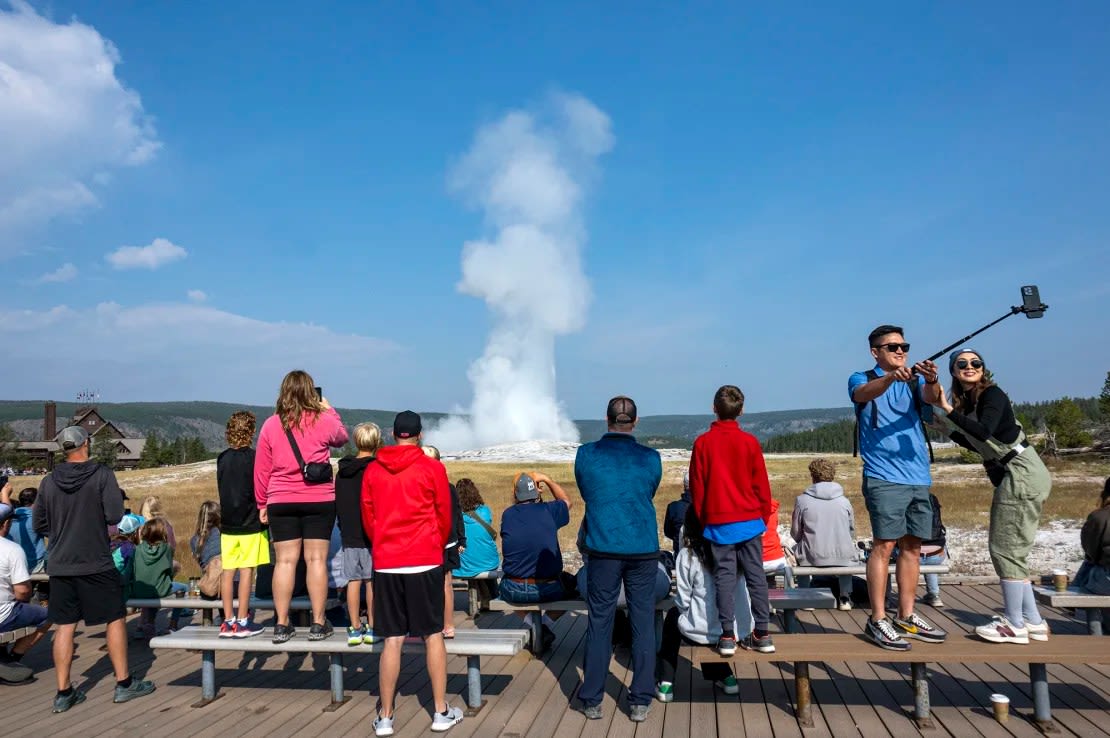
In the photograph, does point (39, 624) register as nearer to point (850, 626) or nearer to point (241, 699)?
point (241, 699)

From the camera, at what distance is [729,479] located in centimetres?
541

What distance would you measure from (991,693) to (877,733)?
1374mm

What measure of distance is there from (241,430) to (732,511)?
424 centimetres

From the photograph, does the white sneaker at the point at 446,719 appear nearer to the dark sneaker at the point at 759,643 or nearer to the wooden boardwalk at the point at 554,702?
the wooden boardwalk at the point at 554,702

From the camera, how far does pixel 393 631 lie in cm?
521

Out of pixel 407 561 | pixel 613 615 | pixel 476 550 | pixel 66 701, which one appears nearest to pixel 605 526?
pixel 613 615

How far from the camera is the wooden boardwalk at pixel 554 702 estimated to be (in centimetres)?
522

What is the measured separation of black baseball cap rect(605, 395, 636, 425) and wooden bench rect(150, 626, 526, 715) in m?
1.85

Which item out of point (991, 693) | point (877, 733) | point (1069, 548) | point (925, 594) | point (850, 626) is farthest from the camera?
point (1069, 548)

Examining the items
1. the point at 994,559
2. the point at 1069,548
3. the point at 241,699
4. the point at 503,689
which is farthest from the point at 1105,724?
the point at 1069,548

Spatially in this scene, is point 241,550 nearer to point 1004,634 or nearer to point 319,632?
point 319,632

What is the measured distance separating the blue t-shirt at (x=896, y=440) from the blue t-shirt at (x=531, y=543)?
281 cm

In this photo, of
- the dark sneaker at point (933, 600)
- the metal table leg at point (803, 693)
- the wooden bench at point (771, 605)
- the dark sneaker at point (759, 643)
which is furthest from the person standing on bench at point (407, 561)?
the dark sneaker at point (933, 600)

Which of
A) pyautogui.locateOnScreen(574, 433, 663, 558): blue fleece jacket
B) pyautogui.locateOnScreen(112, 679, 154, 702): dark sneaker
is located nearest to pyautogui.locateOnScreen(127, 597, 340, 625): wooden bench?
pyautogui.locateOnScreen(112, 679, 154, 702): dark sneaker
